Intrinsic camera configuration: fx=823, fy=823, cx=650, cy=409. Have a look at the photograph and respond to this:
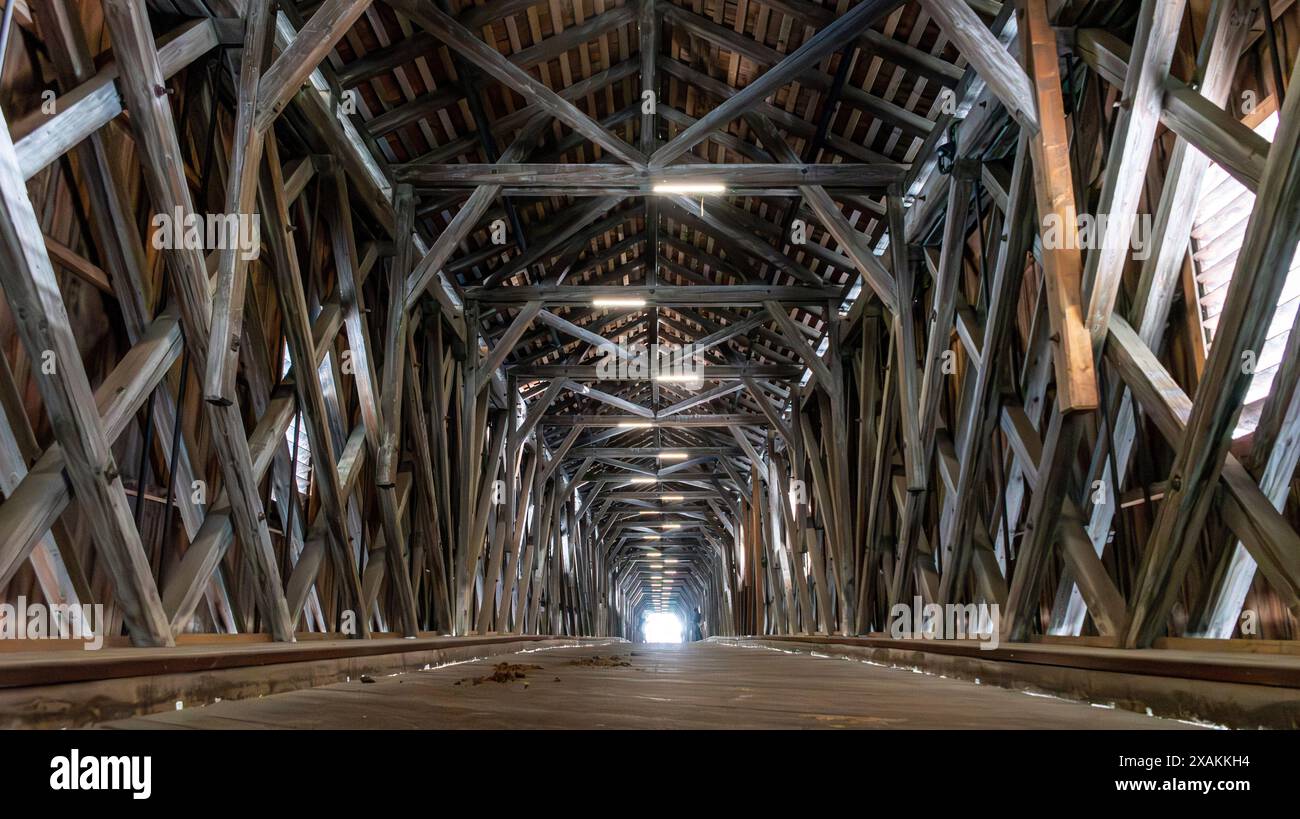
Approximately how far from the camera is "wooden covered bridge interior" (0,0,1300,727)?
299 centimetres

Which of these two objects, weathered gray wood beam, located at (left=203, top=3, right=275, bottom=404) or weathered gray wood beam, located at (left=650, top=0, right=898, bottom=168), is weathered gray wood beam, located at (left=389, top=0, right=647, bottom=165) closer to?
weathered gray wood beam, located at (left=650, top=0, right=898, bottom=168)

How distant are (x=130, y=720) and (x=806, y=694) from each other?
5.39 ft

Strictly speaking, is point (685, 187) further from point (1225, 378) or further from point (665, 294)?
point (1225, 378)

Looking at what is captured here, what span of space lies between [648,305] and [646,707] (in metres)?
8.01

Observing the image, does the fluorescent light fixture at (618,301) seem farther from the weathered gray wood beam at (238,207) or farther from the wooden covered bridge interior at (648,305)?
the weathered gray wood beam at (238,207)

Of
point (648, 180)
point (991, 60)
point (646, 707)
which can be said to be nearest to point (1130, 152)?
point (991, 60)

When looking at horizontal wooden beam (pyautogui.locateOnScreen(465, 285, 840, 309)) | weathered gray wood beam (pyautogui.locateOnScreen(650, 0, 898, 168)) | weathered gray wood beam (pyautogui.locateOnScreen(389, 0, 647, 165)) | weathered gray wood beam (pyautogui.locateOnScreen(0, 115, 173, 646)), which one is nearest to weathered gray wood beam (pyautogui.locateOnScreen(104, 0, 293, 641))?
weathered gray wood beam (pyautogui.locateOnScreen(0, 115, 173, 646))

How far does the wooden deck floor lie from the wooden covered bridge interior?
3 centimetres

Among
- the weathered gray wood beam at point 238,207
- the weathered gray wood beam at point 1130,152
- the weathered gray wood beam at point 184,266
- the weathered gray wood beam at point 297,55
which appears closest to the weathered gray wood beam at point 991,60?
the weathered gray wood beam at point 1130,152

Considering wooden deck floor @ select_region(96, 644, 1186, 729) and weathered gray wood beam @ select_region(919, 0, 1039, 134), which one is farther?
weathered gray wood beam @ select_region(919, 0, 1039, 134)

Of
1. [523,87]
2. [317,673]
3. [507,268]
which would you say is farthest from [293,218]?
[317,673]

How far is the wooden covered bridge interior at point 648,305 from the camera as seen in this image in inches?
118

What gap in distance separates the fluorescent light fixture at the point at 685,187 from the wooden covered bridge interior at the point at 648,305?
0.17ft
